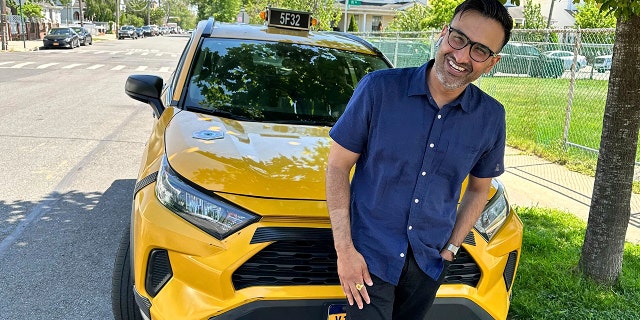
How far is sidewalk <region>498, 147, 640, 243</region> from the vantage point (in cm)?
580

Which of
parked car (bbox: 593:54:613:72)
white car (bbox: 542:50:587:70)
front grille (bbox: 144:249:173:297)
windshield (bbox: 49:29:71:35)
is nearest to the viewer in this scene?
front grille (bbox: 144:249:173:297)

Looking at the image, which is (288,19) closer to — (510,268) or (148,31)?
(510,268)

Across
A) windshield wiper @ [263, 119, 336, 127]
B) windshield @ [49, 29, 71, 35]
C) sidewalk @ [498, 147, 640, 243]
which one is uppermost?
windshield wiper @ [263, 119, 336, 127]

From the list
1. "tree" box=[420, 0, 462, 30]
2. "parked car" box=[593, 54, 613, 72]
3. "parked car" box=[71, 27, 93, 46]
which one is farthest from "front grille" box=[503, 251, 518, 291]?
"parked car" box=[71, 27, 93, 46]

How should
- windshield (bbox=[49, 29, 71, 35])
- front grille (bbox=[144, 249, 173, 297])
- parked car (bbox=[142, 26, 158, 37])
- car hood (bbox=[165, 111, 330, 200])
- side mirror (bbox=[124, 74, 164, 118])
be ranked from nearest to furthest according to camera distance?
front grille (bbox=[144, 249, 173, 297])
car hood (bbox=[165, 111, 330, 200])
side mirror (bbox=[124, 74, 164, 118])
windshield (bbox=[49, 29, 71, 35])
parked car (bbox=[142, 26, 158, 37])

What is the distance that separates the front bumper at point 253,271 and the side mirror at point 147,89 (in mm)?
1547

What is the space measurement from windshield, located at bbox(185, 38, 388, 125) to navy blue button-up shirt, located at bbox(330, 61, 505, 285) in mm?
1547

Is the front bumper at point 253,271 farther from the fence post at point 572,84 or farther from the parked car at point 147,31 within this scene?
the parked car at point 147,31

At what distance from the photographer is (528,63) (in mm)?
11695

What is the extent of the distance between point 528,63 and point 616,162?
28.6 feet

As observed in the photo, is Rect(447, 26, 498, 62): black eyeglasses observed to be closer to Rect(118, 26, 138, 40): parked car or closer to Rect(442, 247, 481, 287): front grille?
Rect(442, 247, 481, 287): front grille

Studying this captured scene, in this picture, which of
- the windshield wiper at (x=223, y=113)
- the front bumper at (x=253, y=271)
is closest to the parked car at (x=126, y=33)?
the windshield wiper at (x=223, y=113)

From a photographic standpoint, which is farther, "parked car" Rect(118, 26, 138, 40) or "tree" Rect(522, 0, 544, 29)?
"parked car" Rect(118, 26, 138, 40)

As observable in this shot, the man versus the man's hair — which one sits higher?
the man's hair
